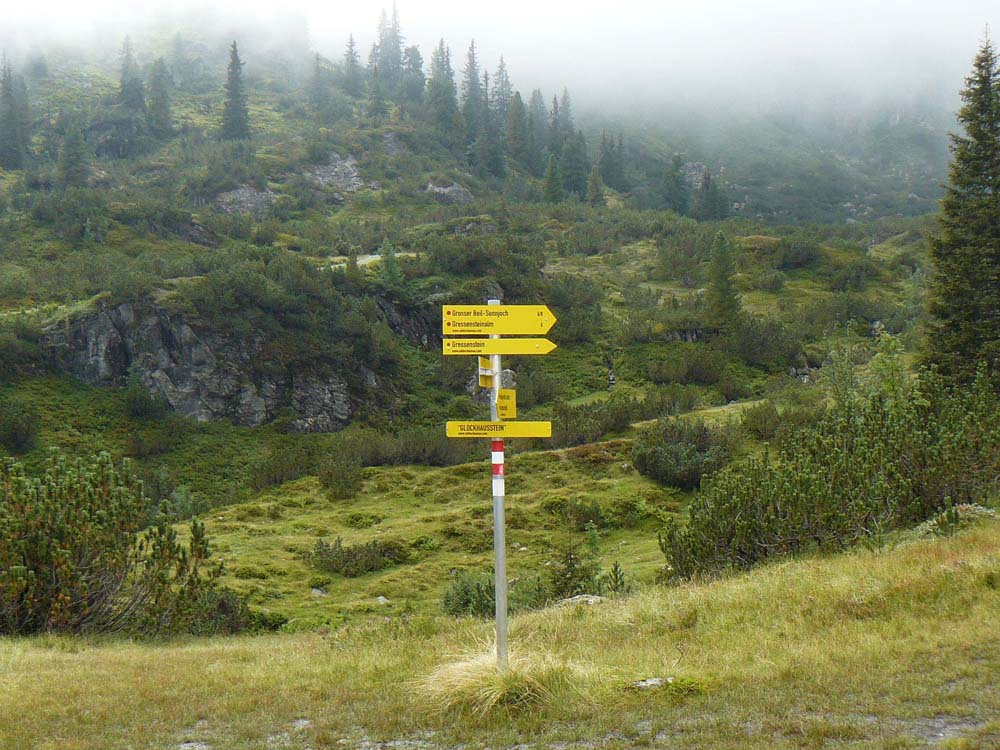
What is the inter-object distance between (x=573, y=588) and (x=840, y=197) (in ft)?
392

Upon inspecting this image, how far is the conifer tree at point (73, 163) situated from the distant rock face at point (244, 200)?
9582mm

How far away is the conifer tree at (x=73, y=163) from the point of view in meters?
57.5

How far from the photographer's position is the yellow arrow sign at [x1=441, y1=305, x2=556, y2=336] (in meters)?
6.79

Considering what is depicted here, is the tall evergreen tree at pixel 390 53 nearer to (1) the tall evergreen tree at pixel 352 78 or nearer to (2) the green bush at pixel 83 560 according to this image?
(1) the tall evergreen tree at pixel 352 78

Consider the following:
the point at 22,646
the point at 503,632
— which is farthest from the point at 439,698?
the point at 22,646

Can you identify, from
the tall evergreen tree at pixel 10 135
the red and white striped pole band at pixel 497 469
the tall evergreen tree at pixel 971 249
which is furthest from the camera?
the tall evergreen tree at pixel 10 135

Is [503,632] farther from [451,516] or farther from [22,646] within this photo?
[451,516]

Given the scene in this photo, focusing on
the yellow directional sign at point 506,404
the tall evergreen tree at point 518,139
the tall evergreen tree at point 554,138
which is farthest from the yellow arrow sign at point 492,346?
the tall evergreen tree at point 554,138

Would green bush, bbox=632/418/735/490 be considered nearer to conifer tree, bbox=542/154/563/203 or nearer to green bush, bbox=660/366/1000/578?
green bush, bbox=660/366/1000/578

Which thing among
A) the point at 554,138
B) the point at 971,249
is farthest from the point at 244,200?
the point at 971,249

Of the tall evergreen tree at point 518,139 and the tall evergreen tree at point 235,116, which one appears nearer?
the tall evergreen tree at point 235,116

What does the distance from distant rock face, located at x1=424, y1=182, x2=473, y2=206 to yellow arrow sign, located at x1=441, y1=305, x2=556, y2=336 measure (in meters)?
66.4

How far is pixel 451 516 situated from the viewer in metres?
20.3

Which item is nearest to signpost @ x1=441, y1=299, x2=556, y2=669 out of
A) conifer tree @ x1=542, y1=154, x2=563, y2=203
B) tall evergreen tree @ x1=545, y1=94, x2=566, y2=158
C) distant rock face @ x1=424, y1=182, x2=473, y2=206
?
distant rock face @ x1=424, y1=182, x2=473, y2=206
